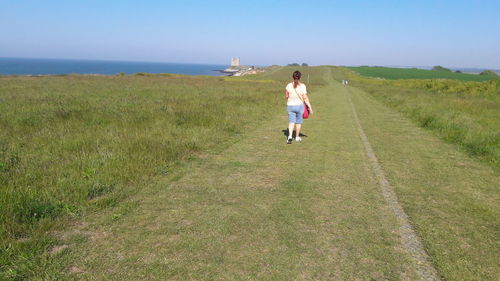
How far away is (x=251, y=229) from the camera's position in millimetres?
3828

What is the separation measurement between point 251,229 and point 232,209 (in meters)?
0.65

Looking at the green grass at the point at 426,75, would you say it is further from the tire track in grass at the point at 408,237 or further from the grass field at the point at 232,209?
the tire track in grass at the point at 408,237

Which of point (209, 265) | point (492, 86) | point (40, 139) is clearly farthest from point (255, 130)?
point (492, 86)

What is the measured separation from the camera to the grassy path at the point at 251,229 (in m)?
3.02

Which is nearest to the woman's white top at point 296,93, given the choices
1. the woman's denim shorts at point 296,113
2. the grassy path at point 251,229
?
the woman's denim shorts at point 296,113

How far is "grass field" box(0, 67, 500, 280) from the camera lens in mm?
3078

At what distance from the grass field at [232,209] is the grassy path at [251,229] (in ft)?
0.06

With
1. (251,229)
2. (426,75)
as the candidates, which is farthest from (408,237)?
(426,75)

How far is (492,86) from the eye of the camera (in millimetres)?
33844

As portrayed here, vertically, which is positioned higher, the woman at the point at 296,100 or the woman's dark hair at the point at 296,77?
the woman's dark hair at the point at 296,77

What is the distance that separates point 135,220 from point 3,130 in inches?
301

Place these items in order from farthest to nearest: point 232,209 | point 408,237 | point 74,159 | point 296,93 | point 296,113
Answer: point 296,113 < point 296,93 < point 74,159 < point 232,209 < point 408,237

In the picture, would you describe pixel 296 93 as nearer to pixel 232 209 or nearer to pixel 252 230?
pixel 232 209

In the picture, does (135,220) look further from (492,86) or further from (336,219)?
(492,86)
